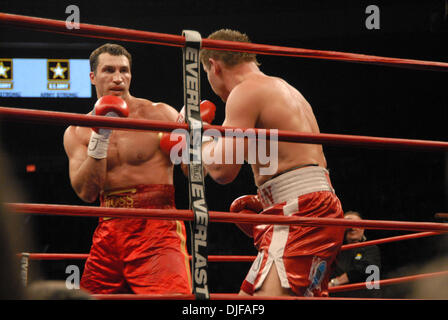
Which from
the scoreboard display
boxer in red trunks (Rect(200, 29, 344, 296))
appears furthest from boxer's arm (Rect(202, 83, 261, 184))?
the scoreboard display

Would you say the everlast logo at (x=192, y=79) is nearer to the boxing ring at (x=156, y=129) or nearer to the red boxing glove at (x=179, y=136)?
the boxing ring at (x=156, y=129)

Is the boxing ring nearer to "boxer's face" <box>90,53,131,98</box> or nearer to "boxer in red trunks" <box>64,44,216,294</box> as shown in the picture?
"boxer in red trunks" <box>64,44,216,294</box>

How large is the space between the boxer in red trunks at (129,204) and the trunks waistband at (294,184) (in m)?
0.55

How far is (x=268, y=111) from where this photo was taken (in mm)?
1744

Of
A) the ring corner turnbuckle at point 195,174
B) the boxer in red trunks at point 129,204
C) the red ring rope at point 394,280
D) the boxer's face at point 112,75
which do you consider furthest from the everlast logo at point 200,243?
the boxer's face at point 112,75

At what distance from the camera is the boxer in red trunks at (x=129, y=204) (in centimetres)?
204

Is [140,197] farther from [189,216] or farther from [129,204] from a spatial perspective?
[189,216]

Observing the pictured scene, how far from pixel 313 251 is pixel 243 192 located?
563cm

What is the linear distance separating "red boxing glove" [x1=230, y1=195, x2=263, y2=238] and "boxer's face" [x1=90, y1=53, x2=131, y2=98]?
83 centimetres

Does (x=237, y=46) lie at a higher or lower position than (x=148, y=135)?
higher

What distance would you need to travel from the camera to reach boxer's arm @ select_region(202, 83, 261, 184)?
5.41 feet

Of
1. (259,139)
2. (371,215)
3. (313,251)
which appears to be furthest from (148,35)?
(371,215)

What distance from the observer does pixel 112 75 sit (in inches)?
93.7
